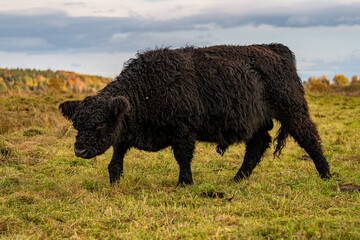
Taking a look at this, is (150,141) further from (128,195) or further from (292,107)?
(292,107)

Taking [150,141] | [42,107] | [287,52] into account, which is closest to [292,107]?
[287,52]

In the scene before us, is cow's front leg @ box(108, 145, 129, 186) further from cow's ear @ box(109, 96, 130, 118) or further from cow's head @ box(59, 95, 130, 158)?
cow's ear @ box(109, 96, 130, 118)

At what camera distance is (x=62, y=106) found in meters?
6.38

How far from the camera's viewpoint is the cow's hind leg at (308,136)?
711 cm

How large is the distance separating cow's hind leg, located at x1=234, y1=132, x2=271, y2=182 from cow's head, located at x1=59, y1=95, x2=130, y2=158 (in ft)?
8.64

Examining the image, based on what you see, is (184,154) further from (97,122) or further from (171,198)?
(97,122)

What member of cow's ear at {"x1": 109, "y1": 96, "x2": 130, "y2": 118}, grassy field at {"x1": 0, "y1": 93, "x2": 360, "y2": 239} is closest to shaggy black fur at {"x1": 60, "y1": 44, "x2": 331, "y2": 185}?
cow's ear at {"x1": 109, "y1": 96, "x2": 130, "y2": 118}

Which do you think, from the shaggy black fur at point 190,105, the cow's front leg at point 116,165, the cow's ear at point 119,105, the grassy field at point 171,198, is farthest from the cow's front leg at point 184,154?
the cow's ear at point 119,105

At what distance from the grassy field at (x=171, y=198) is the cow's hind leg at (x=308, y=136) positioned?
9.7 inches

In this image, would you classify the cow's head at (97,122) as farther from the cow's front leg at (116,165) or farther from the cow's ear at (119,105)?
the cow's front leg at (116,165)

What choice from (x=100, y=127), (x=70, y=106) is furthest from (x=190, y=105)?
(x=70, y=106)

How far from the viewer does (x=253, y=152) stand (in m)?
7.45

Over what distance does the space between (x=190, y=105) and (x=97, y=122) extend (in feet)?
4.82

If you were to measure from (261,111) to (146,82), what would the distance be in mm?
2075
